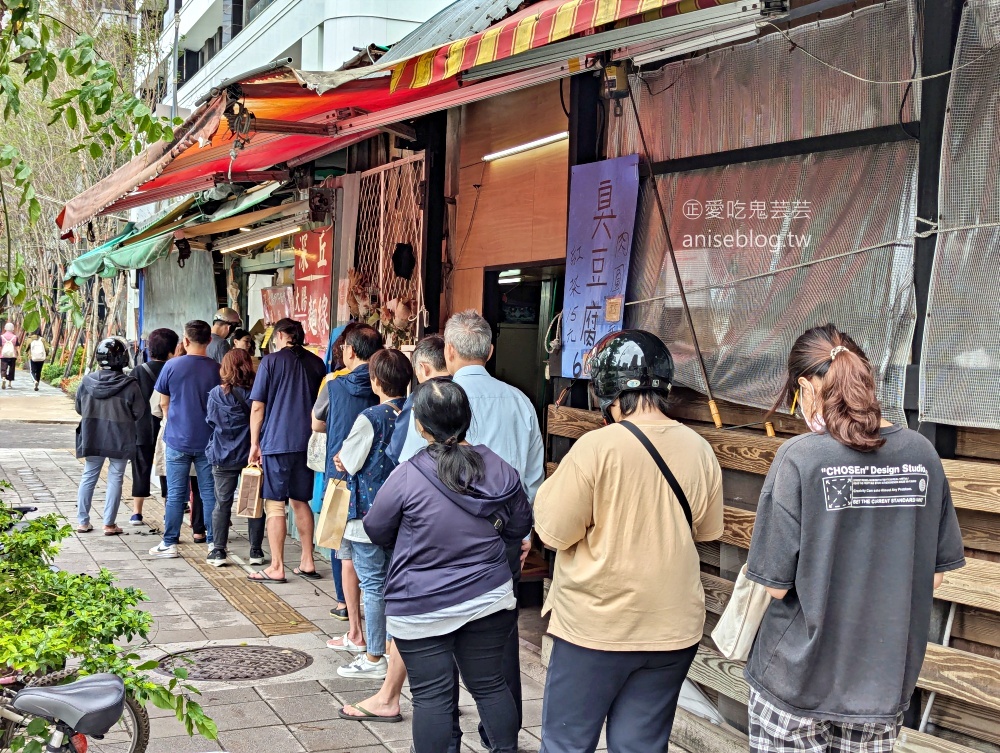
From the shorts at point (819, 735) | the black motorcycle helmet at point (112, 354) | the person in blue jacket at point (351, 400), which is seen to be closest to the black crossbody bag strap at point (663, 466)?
the shorts at point (819, 735)

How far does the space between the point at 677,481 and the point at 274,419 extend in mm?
5058

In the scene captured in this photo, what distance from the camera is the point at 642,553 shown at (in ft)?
10.7

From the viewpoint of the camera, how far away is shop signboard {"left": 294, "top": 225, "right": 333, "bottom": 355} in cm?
948

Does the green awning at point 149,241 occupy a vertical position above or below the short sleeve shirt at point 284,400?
above

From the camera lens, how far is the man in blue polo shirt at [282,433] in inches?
304

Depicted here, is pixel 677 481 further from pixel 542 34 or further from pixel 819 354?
pixel 542 34

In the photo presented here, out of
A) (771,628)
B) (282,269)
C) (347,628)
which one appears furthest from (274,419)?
(771,628)

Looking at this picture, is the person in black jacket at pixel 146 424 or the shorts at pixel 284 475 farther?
the person in black jacket at pixel 146 424

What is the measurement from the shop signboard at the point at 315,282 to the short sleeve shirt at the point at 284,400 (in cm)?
168

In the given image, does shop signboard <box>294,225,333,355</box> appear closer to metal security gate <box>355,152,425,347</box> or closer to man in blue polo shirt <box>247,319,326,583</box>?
metal security gate <box>355,152,425,347</box>

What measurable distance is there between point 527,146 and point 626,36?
2.55 meters

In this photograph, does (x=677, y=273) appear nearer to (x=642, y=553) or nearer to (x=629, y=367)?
(x=629, y=367)

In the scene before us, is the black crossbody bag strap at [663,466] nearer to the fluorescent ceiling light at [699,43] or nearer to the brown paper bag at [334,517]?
the fluorescent ceiling light at [699,43]

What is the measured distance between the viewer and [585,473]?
3230 mm
